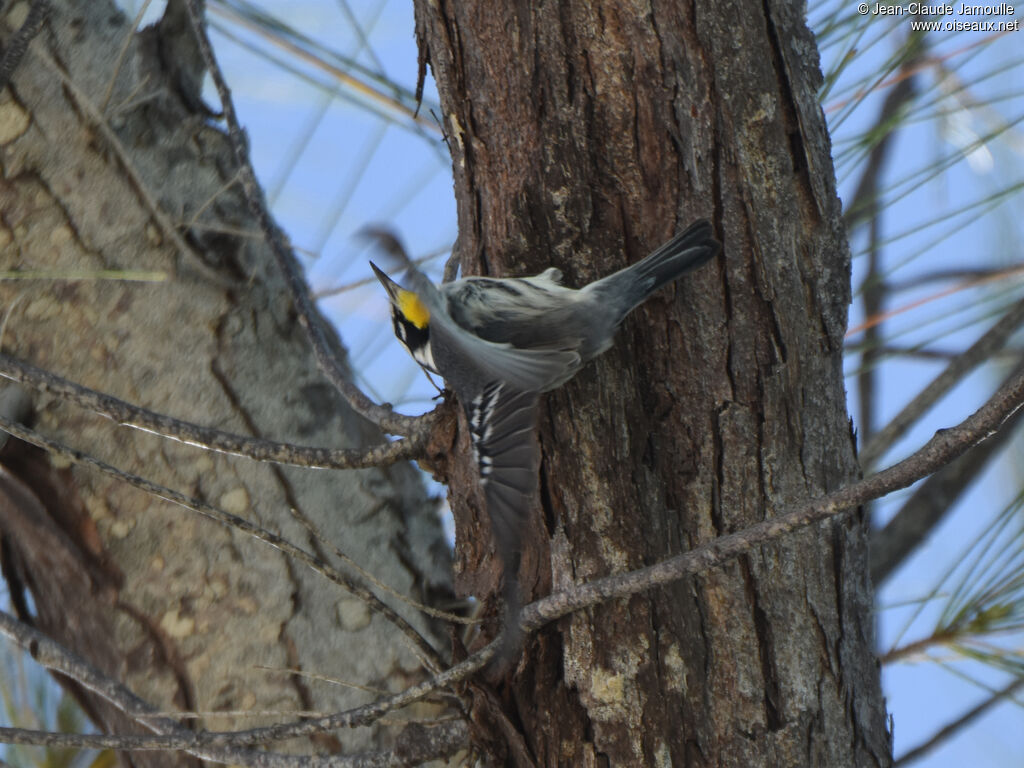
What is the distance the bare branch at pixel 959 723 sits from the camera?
1277 millimetres

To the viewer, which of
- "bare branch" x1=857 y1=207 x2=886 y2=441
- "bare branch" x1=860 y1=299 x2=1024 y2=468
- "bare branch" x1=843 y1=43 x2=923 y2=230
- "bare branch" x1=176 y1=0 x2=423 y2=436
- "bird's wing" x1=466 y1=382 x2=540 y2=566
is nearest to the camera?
"bird's wing" x1=466 y1=382 x2=540 y2=566

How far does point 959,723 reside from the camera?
50.7 inches

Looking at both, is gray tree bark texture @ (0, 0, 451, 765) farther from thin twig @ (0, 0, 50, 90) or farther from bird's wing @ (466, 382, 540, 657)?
bird's wing @ (466, 382, 540, 657)

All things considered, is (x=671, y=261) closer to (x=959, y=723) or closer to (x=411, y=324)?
(x=411, y=324)

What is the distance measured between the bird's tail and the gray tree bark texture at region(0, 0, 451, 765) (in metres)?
0.50

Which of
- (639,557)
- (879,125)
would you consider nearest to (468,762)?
(639,557)

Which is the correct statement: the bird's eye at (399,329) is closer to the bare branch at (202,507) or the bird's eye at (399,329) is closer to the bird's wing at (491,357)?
the bird's wing at (491,357)

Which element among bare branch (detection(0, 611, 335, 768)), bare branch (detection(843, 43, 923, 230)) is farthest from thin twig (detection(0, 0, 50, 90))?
bare branch (detection(843, 43, 923, 230))

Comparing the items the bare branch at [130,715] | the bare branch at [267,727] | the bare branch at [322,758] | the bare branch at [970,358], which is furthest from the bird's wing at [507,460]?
the bare branch at [970,358]

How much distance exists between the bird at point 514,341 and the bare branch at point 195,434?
4.5 inches

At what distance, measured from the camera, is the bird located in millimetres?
926

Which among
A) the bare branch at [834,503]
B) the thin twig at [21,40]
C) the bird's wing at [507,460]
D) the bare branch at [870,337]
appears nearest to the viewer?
the bare branch at [834,503]

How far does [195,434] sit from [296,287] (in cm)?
25

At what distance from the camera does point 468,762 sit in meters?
1.09
